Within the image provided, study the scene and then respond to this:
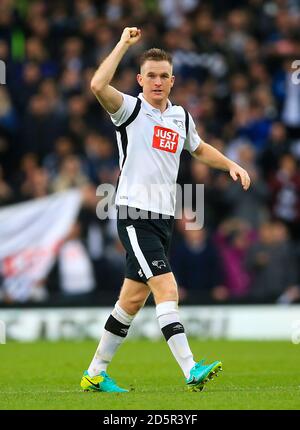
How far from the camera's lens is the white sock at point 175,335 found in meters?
8.63

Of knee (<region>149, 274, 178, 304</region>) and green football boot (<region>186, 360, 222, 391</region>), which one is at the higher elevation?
knee (<region>149, 274, 178, 304</region>)

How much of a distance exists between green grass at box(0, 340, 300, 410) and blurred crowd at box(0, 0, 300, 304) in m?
1.74

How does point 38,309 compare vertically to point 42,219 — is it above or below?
below

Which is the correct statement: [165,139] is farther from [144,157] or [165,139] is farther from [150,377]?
[150,377]

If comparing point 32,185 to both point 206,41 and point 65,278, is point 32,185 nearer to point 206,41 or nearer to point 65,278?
point 65,278

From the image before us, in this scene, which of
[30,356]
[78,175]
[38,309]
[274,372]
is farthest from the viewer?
[78,175]

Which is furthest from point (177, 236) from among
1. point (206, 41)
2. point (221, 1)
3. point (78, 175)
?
point (221, 1)

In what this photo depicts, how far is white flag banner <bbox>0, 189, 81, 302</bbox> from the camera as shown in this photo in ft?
57.2

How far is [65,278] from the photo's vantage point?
683 inches

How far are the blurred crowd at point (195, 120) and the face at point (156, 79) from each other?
321 inches

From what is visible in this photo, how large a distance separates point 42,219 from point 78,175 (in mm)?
957
